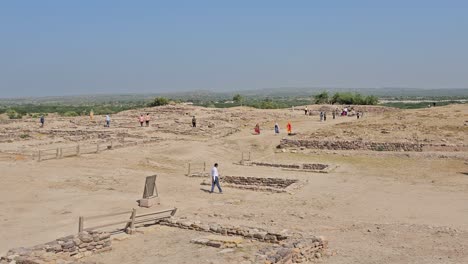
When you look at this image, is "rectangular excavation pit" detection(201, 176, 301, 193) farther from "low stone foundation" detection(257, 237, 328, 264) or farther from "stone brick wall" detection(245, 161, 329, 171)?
"low stone foundation" detection(257, 237, 328, 264)

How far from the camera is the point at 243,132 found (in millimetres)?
40031

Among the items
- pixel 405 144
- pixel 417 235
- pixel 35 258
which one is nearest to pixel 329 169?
pixel 405 144

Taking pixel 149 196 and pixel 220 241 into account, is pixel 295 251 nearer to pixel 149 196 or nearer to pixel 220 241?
pixel 220 241

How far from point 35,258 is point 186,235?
3.79 metres

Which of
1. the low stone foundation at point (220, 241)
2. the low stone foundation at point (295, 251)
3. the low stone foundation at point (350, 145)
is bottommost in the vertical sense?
the low stone foundation at point (350, 145)

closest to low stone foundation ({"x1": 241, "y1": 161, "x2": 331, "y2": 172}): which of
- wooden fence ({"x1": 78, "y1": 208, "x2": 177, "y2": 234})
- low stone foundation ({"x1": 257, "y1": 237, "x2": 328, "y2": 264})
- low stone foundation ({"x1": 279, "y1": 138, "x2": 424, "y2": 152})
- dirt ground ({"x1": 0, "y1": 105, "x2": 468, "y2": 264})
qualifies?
dirt ground ({"x1": 0, "y1": 105, "x2": 468, "y2": 264})

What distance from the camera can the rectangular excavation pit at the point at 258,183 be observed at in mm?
19000

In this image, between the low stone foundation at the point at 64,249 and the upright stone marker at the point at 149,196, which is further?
the upright stone marker at the point at 149,196

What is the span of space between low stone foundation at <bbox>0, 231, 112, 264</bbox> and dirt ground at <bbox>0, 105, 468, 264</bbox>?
0.29m

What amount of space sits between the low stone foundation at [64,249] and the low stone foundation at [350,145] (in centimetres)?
2064

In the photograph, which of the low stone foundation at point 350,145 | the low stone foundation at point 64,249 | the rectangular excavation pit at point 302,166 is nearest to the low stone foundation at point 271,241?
the low stone foundation at point 64,249

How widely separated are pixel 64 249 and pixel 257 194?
9.31m

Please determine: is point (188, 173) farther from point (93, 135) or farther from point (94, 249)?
point (93, 135)

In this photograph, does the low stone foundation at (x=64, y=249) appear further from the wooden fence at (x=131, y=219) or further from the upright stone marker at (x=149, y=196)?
the upright stone marker at (x=149, y=196)
